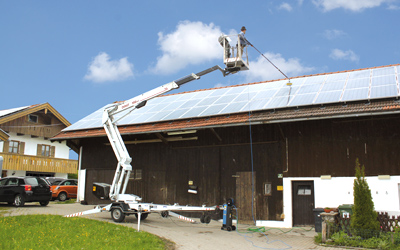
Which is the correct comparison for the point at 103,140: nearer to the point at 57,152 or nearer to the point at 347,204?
the point at 347,204

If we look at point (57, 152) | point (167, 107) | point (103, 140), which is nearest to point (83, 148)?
point (103, 140)

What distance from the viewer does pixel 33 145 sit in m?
38.5

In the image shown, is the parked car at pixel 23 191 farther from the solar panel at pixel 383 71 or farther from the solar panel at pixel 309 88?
the solar panel at pixel 383 71

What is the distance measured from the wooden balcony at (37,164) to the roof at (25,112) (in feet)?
11.2

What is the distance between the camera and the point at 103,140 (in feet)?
70.6

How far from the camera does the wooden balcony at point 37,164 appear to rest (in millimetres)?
34625

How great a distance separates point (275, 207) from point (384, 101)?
6.03 m

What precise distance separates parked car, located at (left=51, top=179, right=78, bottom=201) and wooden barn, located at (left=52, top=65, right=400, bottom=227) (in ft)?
20.0

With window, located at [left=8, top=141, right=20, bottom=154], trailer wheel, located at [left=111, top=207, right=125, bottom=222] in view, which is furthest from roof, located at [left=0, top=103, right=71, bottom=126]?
trailer wheel, located at [left=111, top=207, right=125, bottom=222]

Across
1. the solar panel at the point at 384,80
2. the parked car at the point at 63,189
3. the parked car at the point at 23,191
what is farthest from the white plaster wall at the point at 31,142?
the solar panel at the point at 384,80

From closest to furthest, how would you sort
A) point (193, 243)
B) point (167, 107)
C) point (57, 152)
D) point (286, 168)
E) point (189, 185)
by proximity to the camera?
point (193, 243)
point (286, 168)
point (189, 185)
point (167, 107)
point (57, 152)

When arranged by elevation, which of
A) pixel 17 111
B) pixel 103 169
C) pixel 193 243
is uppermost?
pixel 17 111

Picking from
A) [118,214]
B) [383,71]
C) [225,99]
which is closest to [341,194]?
[383,71]

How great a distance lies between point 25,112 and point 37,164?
5185 millimetres
